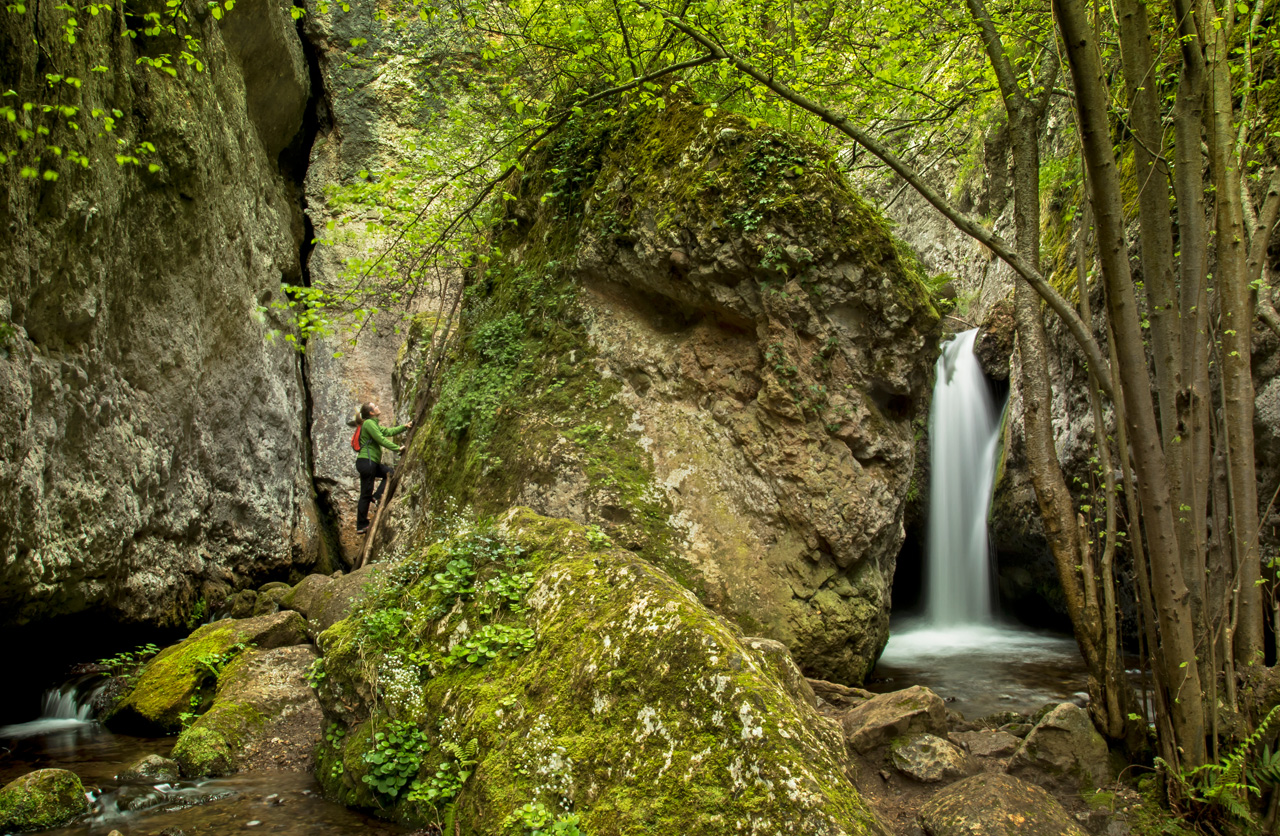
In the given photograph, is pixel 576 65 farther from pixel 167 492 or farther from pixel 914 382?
pixel 167 492

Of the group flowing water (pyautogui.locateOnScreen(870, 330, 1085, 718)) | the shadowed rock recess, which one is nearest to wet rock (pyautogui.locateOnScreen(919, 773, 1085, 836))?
the shadowed rock recess

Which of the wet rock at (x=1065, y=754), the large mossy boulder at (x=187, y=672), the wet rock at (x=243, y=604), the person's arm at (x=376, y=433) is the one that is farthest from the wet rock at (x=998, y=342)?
the wet rock at (x=243, y=604)

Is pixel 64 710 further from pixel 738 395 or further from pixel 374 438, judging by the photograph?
pixel 738 395

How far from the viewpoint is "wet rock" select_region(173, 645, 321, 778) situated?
4.82 metres

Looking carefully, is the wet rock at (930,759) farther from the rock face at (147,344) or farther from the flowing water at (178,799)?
the rock face at (147,344)

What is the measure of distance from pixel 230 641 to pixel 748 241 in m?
6.13

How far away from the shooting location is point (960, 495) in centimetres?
1152

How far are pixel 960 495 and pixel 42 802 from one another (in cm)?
1135

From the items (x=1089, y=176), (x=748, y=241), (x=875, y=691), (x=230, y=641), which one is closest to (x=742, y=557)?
(x=875, y=691)

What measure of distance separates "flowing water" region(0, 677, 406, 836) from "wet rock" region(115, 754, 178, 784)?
0.06m

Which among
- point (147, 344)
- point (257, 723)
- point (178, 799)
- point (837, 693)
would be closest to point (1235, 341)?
point (837, 693)

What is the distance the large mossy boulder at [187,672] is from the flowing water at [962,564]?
645 centimetres

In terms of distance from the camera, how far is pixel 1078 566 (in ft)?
16.1

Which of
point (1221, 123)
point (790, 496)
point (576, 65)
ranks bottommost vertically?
point (790, 496)
